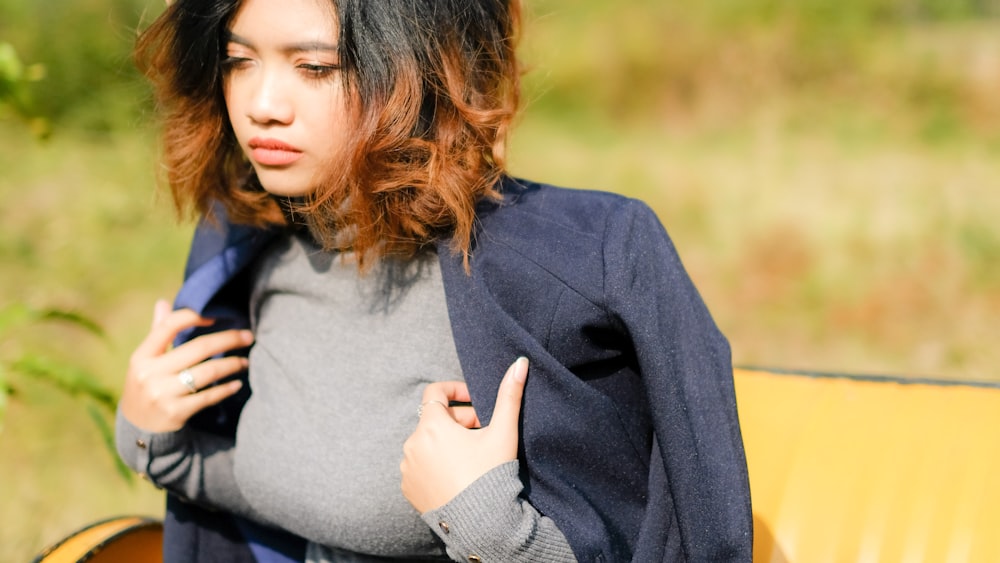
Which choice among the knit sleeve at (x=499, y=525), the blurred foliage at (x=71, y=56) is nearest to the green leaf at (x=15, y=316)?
the knit sleeve at (x=499, y=525)

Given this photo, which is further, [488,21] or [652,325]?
[488,21]

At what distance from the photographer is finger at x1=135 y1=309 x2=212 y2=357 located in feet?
4.94

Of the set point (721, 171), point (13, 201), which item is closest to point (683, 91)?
point (721, 171)

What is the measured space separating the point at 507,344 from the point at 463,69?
38cm

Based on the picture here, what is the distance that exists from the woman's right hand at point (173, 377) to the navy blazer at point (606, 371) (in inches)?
16.3

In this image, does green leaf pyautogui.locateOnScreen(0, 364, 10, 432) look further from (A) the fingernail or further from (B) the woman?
(A) the fingernail

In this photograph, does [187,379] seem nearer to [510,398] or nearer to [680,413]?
[510,398]

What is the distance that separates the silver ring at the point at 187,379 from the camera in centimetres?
147

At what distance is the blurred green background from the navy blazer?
0.90ft

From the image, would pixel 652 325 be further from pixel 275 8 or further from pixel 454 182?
pixel 275 8

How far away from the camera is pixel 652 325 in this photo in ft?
4.07

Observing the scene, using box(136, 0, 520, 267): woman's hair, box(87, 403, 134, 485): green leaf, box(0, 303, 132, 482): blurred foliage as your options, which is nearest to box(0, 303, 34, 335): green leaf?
box(0, 303, 132, 482): blurred foliage

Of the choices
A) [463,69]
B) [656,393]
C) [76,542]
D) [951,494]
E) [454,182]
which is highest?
[463,69]

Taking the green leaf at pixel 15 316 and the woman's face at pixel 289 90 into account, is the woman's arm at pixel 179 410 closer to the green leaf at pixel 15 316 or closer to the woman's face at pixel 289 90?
the woman's face at pixel 289 90
